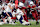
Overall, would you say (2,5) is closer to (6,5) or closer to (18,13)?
(6,5)

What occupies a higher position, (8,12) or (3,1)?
(3,1)

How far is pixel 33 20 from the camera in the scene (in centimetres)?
433

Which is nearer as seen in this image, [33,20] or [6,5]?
[6,5]

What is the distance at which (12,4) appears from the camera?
3.96 metres

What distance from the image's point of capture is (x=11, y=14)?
3.96 meters

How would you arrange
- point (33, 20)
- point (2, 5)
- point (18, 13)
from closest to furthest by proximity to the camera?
point (18, 13) → point (2, 5) → point (33, 20)

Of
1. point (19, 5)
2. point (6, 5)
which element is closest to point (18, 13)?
point (19, 5)

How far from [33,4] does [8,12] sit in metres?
0.78

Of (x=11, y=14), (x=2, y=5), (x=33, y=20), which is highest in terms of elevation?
(x=2, y=5)

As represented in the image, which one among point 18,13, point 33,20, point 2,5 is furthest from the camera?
point 33,20

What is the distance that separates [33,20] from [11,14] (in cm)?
81

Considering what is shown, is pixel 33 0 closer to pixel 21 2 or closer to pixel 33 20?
pixel 21 2

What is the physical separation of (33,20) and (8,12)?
0.89 m

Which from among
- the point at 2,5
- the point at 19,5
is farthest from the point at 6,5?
the point at 19,5
